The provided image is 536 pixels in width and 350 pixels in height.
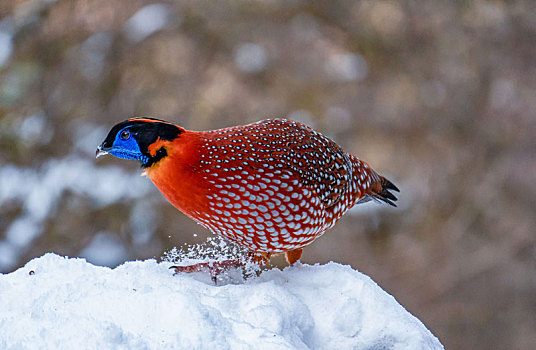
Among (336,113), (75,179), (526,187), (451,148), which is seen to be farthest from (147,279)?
(526,187)

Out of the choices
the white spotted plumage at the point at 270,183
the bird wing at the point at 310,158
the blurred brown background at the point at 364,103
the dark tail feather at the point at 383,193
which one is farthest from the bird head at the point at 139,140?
the blurred brown background at the point at 364,103

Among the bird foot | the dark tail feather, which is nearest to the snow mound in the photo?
the bird foot

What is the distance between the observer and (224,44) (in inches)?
182

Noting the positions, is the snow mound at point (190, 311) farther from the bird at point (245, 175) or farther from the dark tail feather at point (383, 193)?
the dark tail feather at point (383, 193)

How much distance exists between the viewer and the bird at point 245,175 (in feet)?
6.33

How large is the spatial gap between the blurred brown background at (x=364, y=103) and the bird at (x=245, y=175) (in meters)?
2.30

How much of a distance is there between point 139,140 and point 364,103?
9.82 ft

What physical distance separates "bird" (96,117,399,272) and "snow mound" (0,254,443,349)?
0.18 meters

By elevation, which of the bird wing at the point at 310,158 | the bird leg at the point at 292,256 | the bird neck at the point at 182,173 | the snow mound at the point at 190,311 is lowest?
the snow mound at the point at 190,311

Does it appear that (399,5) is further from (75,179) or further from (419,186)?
(75,179)

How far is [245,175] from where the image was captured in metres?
1.98

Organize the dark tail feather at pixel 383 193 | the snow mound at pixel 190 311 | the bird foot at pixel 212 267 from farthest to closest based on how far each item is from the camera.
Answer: the dark tail feather at pixel 383 193 < the bird foot at pixel 212 267 < the snow mound at pixel 190 311

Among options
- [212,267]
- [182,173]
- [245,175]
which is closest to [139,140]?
[182,173]

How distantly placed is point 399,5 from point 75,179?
294cm
